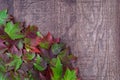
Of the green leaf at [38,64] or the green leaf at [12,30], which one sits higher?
the green leaf at [12,30]

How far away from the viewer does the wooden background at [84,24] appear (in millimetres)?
1743

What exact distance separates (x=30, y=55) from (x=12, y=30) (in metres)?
0.14

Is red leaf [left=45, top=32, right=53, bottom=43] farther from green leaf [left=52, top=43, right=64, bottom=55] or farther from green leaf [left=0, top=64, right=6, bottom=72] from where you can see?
green leaf [left=0, top=64, right=6, bottom=72]

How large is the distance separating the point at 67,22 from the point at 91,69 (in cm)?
24

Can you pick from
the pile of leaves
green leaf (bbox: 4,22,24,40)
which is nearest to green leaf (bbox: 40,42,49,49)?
the pile of leaves

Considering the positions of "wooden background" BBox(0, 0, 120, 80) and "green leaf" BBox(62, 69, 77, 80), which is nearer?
"green leaf" BBox(62, 69, 77, 80)

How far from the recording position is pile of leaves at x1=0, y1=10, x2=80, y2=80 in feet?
5.41

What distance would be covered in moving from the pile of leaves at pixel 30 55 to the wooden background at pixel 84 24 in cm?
5

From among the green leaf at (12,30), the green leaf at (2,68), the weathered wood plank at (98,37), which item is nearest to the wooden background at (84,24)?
the weathered wood plank at (98,37)

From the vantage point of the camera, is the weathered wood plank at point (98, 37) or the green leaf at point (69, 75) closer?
the green leaf at point (69, 75)

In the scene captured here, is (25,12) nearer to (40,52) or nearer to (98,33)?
(40,52)

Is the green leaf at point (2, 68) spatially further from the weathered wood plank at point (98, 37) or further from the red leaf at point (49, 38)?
the weathered wood plank at point (98, 37)

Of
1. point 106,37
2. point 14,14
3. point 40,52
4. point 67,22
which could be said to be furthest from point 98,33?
point 14,14

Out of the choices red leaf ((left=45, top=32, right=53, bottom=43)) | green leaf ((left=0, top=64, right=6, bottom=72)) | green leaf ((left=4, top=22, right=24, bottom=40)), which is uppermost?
green leaf ((left=4, top=22, right=24, bottom=40))
